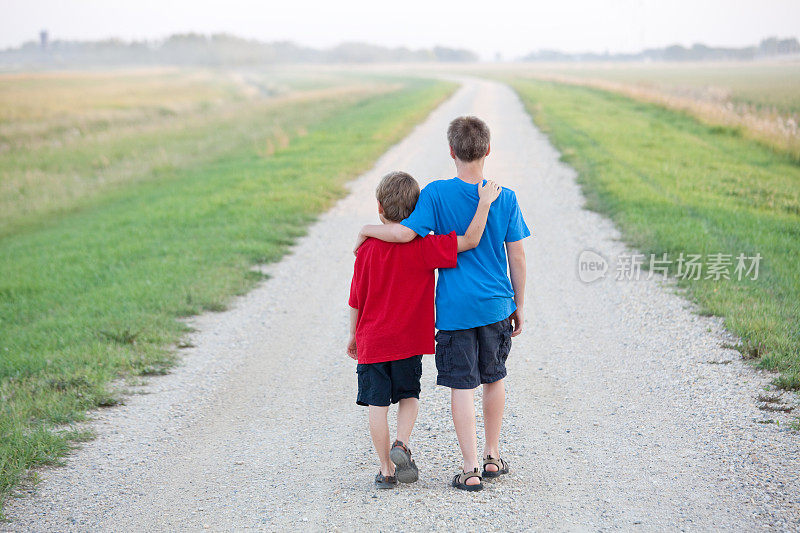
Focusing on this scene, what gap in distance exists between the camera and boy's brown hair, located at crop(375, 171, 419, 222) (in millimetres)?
3299

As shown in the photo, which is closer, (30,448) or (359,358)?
(359,358)

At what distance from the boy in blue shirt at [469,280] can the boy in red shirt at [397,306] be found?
8 centimetres

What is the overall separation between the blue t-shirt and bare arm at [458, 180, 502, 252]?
65 mm

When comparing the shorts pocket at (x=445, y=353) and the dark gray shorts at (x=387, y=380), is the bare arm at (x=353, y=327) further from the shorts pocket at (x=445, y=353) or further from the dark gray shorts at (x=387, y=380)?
the shorts pocket at (x=445, y=353)

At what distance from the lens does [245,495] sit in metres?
3.61

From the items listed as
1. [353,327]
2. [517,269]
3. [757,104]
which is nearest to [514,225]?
[517,269]

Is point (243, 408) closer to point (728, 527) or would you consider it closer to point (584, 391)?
point (584, 391)

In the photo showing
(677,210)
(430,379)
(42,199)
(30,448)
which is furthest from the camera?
(42,199)

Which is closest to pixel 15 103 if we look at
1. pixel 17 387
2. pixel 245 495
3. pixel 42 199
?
pixel 42 199

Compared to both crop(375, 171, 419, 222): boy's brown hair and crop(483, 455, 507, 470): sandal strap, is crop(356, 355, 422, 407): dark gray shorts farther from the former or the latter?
crop(375, 171, 419, 222): boy's brown hair

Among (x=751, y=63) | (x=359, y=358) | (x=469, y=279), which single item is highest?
(x=751, y=63)

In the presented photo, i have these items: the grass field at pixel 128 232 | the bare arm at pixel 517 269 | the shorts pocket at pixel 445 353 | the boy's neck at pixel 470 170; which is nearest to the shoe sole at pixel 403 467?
the shorts pocket at pixel 445 353

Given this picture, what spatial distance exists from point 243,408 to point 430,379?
145 cm

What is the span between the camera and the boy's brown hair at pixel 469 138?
318 cm
